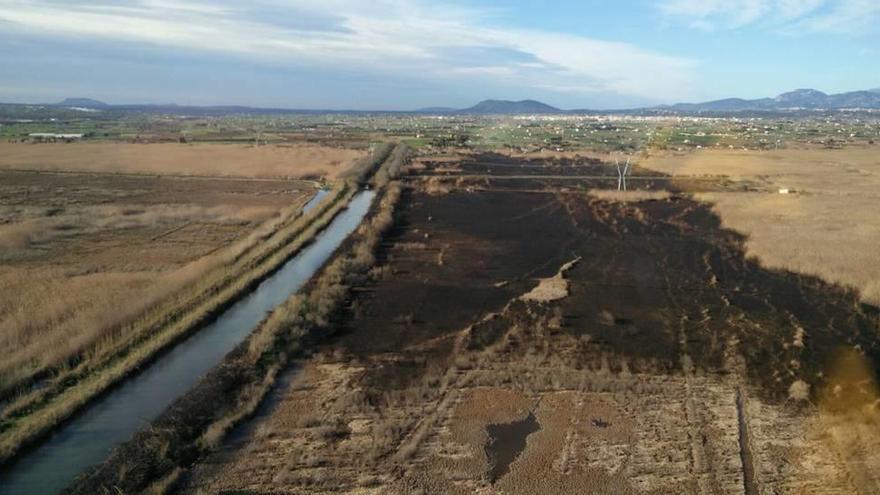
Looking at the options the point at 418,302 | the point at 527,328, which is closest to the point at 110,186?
the point at 418,302

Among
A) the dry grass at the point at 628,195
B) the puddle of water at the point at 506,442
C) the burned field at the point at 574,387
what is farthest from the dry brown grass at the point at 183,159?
the puddle of water at the point at 506,442

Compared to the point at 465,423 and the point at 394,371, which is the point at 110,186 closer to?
the point at 394,371

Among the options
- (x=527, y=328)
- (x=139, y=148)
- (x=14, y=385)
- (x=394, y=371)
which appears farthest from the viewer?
(x=139, y=148)

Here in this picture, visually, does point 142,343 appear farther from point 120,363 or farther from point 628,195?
point 628,195

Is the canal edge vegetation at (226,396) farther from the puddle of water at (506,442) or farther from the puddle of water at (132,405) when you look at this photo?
the puddle of water at (506,442)

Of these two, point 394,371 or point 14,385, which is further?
point 394,371

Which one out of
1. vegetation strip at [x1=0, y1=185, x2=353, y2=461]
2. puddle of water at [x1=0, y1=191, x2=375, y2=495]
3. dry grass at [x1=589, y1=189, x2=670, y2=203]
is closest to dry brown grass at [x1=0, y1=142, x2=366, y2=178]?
dry grass at [x1=589, y1=189, x2=670, y2=203]

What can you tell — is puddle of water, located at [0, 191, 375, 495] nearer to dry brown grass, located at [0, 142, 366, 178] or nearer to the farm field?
the farm field
